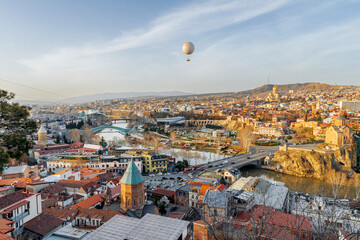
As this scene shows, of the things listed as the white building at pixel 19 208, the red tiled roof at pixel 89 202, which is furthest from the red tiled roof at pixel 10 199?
the red tiled roof at pixel 89 202

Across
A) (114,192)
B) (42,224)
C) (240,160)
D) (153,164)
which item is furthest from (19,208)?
(240,160)

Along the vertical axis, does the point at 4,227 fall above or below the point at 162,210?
above

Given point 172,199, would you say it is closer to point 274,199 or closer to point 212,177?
point 212,177

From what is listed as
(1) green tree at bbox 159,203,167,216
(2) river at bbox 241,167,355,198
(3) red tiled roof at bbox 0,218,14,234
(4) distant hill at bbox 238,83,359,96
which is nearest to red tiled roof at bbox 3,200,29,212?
(3) red tiled roof at bbox 0,218,14,234

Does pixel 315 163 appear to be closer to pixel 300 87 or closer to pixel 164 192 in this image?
pixel 164 192

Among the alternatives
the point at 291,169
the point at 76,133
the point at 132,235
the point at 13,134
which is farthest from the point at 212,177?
the point at 76,133

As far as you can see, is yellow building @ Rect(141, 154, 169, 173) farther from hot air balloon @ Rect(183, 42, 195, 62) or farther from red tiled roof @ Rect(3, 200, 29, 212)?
red tiled roof @ Rect(3, 200, 29, 212)
